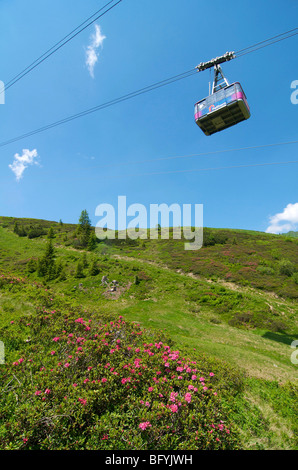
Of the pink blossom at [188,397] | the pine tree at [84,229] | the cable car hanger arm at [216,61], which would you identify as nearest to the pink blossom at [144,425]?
the pink blossom at [188,397]

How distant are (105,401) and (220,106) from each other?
12.1m

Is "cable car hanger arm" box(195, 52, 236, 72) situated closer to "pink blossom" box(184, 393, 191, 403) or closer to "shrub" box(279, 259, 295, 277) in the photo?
"pink blossom" box(184, 393, 191, 403)

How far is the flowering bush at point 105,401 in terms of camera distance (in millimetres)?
2875

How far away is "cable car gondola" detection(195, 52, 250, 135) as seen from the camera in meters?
9.15

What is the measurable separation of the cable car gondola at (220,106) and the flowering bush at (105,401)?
11023mm

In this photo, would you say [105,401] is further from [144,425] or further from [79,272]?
[79,272]

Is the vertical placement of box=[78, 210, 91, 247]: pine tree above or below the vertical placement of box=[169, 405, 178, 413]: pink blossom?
above

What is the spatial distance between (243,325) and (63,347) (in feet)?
46.8

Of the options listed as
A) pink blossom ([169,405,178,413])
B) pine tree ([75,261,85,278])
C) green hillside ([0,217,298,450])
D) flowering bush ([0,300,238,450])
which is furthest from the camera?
pine tree ([75,261,85,278])

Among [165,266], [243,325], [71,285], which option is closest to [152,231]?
[165,266]

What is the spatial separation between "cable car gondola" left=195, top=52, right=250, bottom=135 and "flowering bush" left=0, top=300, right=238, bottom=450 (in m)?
11.0

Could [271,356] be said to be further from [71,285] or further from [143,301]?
[71,285]

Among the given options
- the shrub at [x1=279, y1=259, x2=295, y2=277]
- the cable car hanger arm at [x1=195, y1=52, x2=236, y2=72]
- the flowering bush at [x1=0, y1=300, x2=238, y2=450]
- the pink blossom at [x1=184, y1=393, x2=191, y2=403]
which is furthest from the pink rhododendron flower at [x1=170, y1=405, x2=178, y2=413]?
the shrub at [x1=279, y1=259, x2=295, y2=277]

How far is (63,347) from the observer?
5.07 metres
